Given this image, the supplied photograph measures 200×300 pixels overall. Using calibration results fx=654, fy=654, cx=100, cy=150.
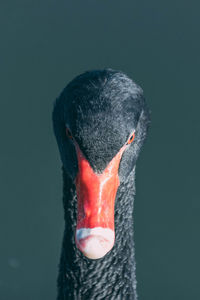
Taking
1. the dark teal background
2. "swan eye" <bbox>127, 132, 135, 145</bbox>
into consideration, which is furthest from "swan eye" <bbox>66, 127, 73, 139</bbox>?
the dark teal background

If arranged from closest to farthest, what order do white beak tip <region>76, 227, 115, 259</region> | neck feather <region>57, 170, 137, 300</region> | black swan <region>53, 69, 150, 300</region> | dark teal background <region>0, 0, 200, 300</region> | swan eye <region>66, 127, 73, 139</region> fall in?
1. white beak tip <region>76, 227, 115, 259</region>
2. black swan <region>53, 69, 150, 300</region>
3. swan eye <region>66, 127, 73, 139</region>
4. neck feather <region>57, 170, 137, 300</region>
5. dark teal background <region>0, 0, 200, 300</region>

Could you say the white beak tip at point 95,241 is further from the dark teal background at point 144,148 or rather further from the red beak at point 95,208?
the dark teal background at point 144,148

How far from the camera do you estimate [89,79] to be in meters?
3.90

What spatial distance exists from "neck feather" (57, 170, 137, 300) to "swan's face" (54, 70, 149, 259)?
0.69m

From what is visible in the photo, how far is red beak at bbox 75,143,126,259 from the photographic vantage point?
11.4 feet

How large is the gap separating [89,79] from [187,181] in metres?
3.87

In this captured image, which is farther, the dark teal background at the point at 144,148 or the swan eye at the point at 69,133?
the dark teal background at the point at 144,148

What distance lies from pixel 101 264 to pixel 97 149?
4.03ft

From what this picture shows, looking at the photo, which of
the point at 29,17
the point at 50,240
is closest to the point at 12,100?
the point at 29,17

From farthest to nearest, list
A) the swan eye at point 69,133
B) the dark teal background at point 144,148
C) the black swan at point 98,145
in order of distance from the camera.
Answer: the dark teal background at point 144,148
the swan eye at point 69,133
the black swan at point 98,145

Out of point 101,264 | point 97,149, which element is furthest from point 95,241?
point 101,264

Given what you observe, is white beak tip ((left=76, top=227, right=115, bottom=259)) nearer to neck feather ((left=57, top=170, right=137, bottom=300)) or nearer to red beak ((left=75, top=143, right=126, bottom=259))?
red beak ((left=75, top=143, right=126, bottom=259))

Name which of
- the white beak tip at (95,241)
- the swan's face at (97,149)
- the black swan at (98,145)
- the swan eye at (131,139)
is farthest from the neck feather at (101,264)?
the white beak tip at (95,241)

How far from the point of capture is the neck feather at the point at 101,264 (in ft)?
14.9
